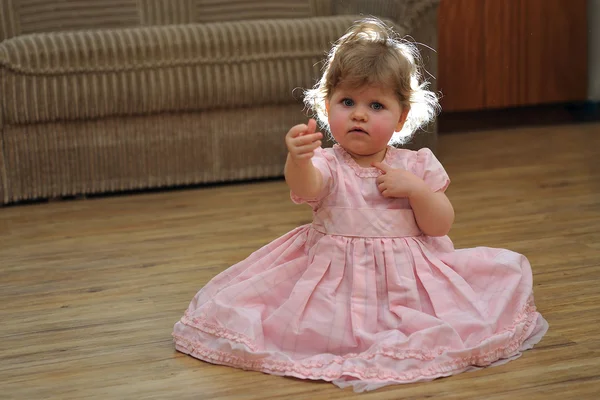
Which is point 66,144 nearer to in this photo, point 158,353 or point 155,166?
point 155,166

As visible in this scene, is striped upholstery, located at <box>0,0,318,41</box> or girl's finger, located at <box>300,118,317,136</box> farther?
striped upholstery, located at <box>0,0,318,41</box>

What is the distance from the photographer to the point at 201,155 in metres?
2.49

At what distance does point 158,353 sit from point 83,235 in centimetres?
80

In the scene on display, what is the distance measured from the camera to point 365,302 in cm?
130

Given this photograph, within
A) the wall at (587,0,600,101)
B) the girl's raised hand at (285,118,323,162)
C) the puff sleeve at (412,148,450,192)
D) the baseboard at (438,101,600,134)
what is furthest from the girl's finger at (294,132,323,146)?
the wall at (587,0,600,101)

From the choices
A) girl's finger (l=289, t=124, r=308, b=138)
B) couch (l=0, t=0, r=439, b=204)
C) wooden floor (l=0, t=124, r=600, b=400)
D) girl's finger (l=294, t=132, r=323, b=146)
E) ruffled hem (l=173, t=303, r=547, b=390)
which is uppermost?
girl's finger (l=289, t=124, r=308, b=138)

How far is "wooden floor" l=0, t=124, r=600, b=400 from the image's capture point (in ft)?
3.92

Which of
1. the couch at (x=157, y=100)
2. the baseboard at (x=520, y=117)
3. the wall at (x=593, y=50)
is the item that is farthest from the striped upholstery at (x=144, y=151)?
the wall at (x=593, y=50)

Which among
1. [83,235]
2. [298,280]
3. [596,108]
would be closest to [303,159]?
[298,280]

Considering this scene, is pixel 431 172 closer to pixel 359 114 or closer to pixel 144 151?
pixel 359 114

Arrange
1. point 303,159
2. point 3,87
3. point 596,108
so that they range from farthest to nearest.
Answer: point 596,108 < point 3,87 < point 303,159

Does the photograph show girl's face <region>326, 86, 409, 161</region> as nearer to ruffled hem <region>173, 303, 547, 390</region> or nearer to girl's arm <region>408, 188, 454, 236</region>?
girl's arm <region>408, 188, 454, 236</region>

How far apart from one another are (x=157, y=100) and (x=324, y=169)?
116 cm

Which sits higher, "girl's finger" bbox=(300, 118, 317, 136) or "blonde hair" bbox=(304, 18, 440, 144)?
"blonde hair" bbox=(304, 18, 440, 144)
